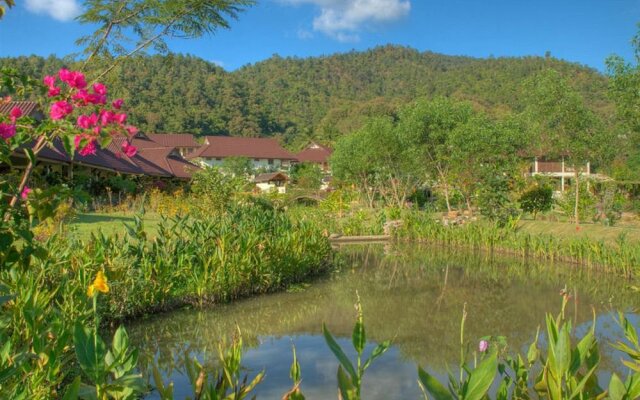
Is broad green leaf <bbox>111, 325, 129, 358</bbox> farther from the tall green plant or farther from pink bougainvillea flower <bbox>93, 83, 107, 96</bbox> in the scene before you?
pink bougainvillea flower <bbox>93, 83, 107, 96</bbox>

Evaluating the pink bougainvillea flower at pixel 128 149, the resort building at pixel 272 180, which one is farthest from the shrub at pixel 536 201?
the resort building at pixel 272 180

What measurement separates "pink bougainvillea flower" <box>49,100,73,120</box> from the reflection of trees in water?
3.72 metres

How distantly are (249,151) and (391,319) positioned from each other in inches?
1912

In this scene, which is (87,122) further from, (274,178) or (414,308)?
(274,178)

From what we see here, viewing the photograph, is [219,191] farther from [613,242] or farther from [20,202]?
[20,202]

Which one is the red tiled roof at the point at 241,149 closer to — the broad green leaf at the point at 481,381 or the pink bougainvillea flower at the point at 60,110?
the pink bougainvillea flower at the point at 60,110

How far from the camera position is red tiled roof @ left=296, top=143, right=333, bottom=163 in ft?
192

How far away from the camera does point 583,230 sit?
45.3 feet

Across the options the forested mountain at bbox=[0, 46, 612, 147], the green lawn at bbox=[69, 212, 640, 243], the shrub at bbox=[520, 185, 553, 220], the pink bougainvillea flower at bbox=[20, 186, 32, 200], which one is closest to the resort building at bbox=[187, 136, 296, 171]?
the forested mountain at bbox=[0, 46, 612, 147]

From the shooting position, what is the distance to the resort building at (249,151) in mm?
52812

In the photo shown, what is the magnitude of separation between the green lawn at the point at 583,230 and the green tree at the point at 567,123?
1737 mm

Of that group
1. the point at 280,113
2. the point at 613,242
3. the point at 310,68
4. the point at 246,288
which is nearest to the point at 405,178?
the point at 613,242

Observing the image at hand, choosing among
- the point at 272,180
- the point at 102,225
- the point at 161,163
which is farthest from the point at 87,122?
the point at 272,180

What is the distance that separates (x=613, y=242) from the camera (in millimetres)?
12234
